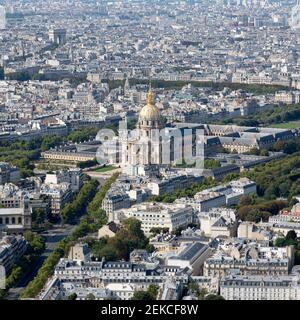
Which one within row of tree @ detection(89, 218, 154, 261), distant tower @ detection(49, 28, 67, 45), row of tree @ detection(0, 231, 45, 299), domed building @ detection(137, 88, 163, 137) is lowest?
row of tree @ detection(0, 231, 45, 299)

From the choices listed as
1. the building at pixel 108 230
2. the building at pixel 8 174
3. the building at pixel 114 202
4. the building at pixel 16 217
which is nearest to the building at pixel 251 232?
the building at pixel 108 230

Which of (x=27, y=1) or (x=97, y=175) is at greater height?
(x=27, y=1)

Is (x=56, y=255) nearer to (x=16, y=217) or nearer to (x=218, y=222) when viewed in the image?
(x=218, y=222)

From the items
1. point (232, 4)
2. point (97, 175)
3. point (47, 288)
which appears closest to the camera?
point (47, 288)

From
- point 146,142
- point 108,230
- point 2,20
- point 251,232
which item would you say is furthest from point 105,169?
point 2,20

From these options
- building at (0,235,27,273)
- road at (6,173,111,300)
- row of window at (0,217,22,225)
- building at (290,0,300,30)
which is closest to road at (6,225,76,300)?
road at (6,173,111,300)

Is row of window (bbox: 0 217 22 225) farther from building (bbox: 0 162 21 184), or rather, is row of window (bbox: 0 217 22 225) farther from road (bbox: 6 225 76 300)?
building (bbox: 0 162 21 184)

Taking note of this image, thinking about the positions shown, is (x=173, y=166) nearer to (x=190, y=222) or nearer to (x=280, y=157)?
(x=280, y=157)

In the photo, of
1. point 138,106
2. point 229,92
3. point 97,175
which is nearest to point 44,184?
point 97,175
